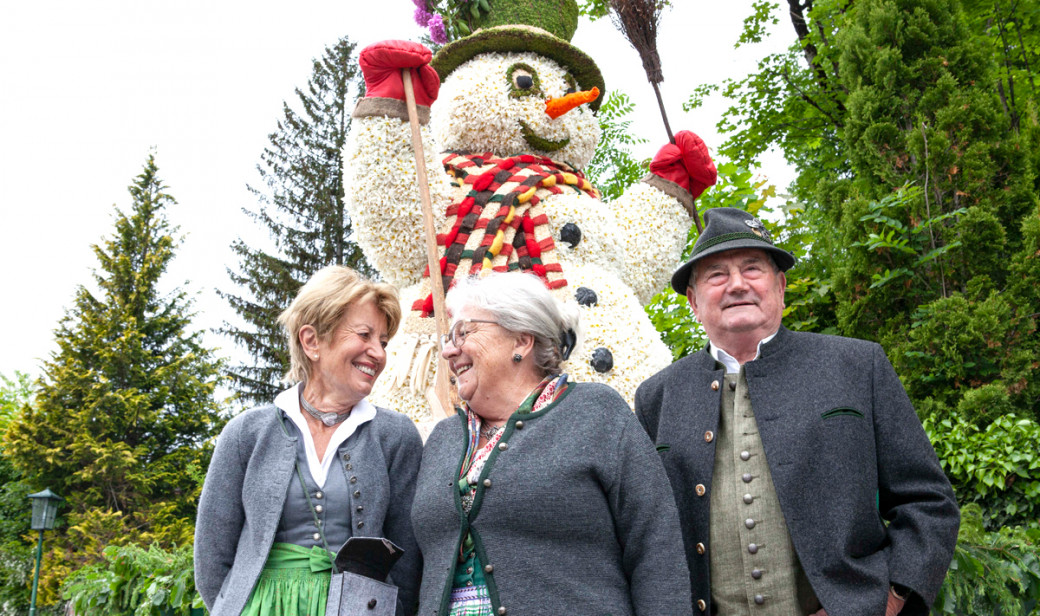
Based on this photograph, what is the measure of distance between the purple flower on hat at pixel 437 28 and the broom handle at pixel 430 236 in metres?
1.14

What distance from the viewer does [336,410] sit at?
235cm

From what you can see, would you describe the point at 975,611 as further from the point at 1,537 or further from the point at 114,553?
the point at 1,537

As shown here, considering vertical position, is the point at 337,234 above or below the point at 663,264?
above

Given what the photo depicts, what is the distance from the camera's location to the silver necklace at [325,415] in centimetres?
232

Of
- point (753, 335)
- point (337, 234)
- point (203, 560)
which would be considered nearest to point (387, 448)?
point (203, 560)

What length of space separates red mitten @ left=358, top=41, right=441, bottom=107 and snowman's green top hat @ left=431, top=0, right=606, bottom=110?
783 millimetres

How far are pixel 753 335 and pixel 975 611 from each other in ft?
6.34

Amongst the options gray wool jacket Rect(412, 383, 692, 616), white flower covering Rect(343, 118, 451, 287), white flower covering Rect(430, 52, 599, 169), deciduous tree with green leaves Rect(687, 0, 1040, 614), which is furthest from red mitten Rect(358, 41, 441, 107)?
deciduous tree with green leaves Rect(687, 0, 1040, 614)

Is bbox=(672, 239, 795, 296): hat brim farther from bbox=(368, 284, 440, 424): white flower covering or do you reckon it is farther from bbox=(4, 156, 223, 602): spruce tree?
bbox=(4, 156, 223, 602): spruce tree

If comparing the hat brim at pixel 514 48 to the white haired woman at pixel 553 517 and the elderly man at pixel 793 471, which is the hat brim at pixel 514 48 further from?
the white haired woman at pixel 553 517

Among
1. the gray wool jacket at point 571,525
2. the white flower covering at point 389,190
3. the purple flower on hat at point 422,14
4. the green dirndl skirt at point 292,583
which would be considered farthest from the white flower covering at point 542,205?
the gray wool jacket at point 571,525

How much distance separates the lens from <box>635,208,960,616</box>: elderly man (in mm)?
1924

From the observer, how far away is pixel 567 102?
407 cm

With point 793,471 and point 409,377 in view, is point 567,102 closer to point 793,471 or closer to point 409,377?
point 409,377
